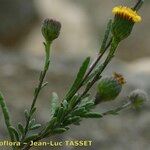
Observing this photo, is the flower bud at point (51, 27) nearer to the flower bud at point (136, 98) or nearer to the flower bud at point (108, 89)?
the flower bud at point (108, 89)

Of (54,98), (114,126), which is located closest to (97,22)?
(114,126)

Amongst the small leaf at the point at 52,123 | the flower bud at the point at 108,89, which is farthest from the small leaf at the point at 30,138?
the flower bud at the point at 108,89

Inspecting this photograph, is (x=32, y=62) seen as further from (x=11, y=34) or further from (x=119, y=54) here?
(x=119, y=54)

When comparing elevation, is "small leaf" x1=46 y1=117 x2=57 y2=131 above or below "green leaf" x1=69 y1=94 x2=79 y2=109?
below

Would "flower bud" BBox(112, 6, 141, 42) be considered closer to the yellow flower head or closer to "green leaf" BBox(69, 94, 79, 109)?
the yellow flower head

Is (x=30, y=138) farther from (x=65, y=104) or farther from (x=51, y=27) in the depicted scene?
(x=51, y=27)

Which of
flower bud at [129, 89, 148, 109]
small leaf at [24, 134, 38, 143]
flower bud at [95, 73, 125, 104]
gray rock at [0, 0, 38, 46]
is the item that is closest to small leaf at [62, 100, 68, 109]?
small leaf at [24, 134, 38, 143]

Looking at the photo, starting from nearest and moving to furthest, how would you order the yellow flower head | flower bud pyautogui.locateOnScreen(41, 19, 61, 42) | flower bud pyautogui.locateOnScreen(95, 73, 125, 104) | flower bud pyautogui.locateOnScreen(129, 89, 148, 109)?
the yellow flower head, flower bud pyautogui.locateOnScreen(41, 19, 61, 42), flower bud pyautogui.locateOnScreen(95, 73, 125, 104), flower bud pyautogui.locateOnScreen(129, 89, 148, 109)

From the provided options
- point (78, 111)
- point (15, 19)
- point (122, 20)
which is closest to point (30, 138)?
point (78, 111)
